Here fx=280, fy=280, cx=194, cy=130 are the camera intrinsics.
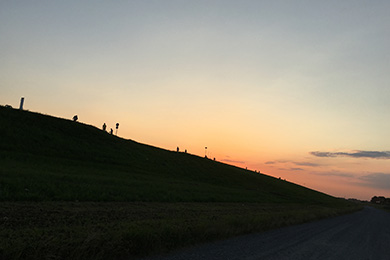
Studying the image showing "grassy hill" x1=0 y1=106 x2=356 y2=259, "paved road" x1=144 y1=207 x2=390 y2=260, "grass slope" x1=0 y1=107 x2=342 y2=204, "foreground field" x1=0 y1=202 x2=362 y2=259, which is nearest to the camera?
"foreground field" x1=0 y1=202 x2=362 y2=259

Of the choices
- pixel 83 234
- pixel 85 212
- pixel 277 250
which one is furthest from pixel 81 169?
pixel 277 250

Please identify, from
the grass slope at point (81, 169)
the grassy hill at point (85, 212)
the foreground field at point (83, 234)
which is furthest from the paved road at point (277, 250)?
the grass slope at point (81, 169)

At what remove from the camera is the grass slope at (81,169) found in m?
24.4

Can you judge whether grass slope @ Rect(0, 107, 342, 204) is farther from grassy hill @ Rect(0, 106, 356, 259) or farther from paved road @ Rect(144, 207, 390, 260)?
paved road @ Rect(144, 207, 390, 260)

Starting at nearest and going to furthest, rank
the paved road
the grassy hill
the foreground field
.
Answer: the foreground field < the grassy hill < the paved road

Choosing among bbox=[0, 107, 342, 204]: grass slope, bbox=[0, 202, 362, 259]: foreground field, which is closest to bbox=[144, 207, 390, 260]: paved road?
bbox=[0, 202, 362, 259]: foreground field

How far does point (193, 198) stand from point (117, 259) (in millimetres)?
28612

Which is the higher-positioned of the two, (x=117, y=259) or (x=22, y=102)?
(x=22, y=102)

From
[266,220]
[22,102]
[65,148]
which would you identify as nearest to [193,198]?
[266,220]

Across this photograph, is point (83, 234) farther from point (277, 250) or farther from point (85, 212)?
point (277, 250)

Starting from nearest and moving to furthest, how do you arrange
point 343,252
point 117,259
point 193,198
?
point 117,259 → point 343,252 → point 193,198

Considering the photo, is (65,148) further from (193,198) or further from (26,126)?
(193,198)

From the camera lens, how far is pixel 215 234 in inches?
595

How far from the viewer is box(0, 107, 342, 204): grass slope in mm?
24422
